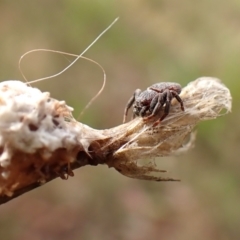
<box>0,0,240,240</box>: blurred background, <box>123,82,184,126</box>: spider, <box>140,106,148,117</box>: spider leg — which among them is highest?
<box>123,82,184,126</box>: spider

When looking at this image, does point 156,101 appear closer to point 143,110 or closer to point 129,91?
point 143,110

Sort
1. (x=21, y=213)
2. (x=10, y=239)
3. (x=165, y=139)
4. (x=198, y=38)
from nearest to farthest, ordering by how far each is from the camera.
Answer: (x=165, y=139) → (x=10, y=239) → (x=21, y=213) → (x=198, y=38)

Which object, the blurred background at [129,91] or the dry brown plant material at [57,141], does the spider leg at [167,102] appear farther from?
the blurred background at [129,91]

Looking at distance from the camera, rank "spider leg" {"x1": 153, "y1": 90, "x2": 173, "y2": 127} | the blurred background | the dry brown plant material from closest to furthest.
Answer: the dry brown plant material
"spider leg" {"x1": 153, "y1": 90, "x2": 173, "y2": 127}
the blurred background

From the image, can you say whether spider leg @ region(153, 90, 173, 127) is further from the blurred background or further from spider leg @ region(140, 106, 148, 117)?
the blurred background

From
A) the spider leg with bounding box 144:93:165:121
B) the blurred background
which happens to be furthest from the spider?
the blurred background

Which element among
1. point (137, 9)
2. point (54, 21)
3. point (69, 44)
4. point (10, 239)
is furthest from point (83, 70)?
point (10, 239)

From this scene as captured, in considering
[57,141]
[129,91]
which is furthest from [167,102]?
[129,91]

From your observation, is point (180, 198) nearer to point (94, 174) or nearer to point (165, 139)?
point (94, 174)
